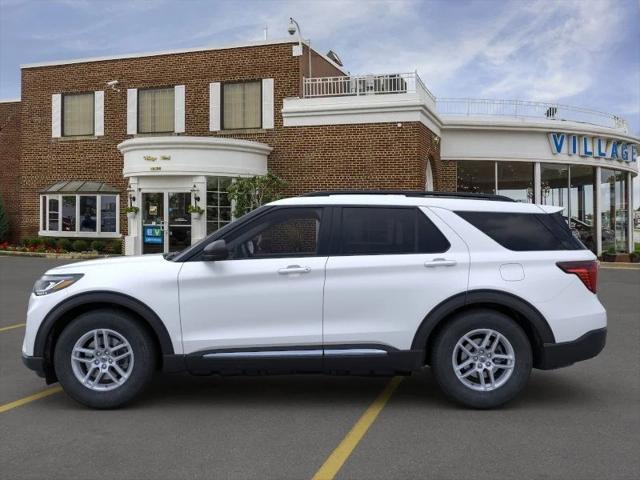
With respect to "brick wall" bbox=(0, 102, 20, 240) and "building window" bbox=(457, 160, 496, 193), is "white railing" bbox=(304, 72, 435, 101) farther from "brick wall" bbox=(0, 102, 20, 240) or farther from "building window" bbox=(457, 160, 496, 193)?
"brick wall" bbox=(0, 102, 20, 240)

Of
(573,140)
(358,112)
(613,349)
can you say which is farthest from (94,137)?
(613,349)

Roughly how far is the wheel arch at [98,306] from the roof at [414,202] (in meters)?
1.39

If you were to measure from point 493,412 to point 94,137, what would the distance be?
868 inches

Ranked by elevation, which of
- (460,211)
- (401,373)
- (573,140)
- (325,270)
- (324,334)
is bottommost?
(401,373)

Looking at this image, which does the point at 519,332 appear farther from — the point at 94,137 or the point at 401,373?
the point at 94,137

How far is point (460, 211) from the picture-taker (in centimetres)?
536

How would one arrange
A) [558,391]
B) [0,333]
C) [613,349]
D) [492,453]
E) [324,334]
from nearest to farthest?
1. [492,453]
2. [324,334]
3. [558,391]
4. [613,349]
5. [0,333]

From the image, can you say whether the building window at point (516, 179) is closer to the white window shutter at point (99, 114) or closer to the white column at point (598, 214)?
the white column at point (598, 214)

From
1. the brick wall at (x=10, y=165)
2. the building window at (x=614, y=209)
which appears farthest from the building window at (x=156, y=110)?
the building window at (x=614, y=209)

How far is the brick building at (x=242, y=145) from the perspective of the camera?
20188mm

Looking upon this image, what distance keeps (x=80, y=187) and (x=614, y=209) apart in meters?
21.7

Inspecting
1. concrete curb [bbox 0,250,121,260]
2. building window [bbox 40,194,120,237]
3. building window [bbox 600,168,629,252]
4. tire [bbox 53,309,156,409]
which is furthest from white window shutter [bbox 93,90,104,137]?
tire [bbox 53,309,156,409]

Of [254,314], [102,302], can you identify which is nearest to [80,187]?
[102,302]

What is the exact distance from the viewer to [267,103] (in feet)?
71.5
